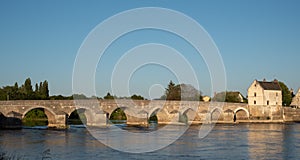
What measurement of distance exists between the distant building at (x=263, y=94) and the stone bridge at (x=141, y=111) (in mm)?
2143

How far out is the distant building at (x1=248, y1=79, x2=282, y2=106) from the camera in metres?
59.5

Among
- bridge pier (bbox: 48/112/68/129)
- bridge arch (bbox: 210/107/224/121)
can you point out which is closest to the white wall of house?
bridge arch (bbox: 210/107/224/121)

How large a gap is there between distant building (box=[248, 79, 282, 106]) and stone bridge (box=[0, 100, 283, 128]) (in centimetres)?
214

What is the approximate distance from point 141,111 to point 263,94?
19.5 m

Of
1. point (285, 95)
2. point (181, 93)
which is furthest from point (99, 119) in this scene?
point (285, 95)

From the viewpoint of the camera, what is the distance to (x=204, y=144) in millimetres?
27391

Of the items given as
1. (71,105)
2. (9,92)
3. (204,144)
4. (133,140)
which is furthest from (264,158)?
(9,92)

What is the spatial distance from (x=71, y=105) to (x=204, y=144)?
20.3 metres

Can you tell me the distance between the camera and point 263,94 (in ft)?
195

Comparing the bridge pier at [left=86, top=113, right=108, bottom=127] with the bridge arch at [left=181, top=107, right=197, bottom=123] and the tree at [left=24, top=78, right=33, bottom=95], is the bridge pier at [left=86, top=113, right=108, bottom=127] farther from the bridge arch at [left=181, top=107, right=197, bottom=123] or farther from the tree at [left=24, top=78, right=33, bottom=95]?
the tree at [left=24, top=78, right=33, bottom=95]

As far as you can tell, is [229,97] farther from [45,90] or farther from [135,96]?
[45,90]

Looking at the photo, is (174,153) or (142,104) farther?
(142,104)

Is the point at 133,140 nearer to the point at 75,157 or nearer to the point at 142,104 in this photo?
the point at 75,157

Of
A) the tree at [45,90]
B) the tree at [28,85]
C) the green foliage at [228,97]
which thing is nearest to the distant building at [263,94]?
the green foliage at [228,97]
